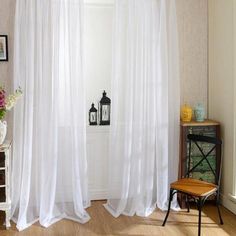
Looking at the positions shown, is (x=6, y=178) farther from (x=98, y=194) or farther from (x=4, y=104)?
(x=98, y=194)

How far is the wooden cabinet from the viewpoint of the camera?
3682 millimetres

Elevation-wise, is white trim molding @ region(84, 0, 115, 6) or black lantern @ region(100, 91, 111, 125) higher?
white trim molding @ region(84, 0, 115, 6)

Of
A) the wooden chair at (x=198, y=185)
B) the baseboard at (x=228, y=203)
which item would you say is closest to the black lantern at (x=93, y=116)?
the wooden chair at (x=198, y=185)

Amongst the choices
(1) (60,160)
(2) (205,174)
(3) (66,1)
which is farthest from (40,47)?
(2) (205,174)

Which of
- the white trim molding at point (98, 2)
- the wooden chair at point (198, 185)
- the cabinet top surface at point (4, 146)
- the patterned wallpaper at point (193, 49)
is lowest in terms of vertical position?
the wooden chair at point (198, 185)

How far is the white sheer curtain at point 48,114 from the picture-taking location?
132 inches

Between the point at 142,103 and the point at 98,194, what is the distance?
1.23 m

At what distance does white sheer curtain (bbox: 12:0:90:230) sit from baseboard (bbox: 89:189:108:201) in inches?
17.1

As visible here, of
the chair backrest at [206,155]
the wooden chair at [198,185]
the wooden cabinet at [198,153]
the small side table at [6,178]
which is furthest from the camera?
the wooden cabinet at [198,153]

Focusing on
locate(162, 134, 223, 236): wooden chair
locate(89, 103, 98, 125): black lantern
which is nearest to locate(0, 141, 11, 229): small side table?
locate(89, 103, 98, 125): black lantern

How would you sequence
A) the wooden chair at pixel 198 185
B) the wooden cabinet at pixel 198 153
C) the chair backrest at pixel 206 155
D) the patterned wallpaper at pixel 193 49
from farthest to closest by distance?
the patterned wallpaper at pixel 193 49
the wooden cabinet at pixel 198 153
the chair backrest at pixel 206 155
the wooden chair at pixel 198 185

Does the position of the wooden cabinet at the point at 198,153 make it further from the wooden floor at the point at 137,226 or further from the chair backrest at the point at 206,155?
the wooden floor at the point at 137,226

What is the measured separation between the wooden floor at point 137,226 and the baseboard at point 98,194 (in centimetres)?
36

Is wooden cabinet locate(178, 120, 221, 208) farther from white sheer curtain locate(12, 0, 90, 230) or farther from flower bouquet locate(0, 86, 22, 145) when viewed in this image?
flower bouquet locate(0, 86, 22, 145)
